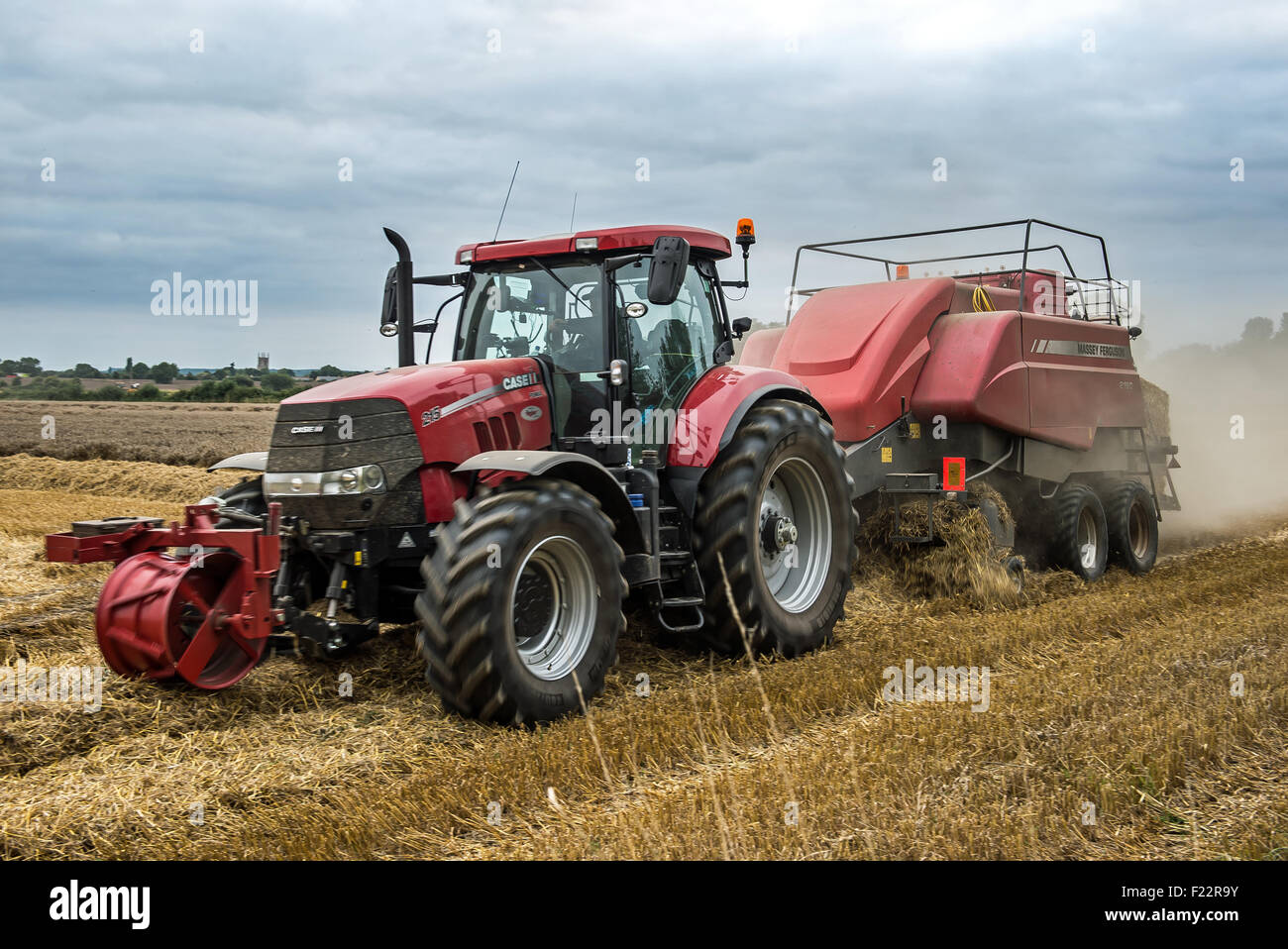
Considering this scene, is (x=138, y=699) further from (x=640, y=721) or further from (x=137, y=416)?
(x=137, y=416)

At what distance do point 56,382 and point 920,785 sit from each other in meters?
47.6

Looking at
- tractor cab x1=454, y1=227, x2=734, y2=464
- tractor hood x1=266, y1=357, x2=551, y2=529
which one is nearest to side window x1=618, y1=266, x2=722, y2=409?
tractor cab x1=454, y1=227, x2=734, y2=464

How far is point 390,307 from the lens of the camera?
20.7 ft

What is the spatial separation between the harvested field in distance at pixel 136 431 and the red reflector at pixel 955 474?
13825 mm

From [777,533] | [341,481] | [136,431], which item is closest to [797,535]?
[777,533]

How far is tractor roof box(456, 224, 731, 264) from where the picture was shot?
6.04m

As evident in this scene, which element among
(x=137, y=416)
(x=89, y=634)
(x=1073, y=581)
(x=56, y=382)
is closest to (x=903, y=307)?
(x=1073, y=581)

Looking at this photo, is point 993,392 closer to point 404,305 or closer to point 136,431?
point 404,305

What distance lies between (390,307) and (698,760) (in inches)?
129

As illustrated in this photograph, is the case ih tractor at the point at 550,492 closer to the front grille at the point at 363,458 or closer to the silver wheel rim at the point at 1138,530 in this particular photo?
the front grille at the point at 363,458

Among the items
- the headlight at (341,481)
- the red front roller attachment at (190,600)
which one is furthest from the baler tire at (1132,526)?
the red front roller attachment at (190,600)

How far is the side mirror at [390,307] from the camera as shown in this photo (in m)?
6.23

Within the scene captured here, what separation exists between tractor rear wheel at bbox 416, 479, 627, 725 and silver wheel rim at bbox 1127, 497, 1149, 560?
709cm

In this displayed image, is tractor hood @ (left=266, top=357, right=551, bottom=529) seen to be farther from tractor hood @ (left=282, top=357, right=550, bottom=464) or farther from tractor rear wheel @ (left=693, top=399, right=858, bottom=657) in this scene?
tractor rear wheel @ (left=693, top=399, right=858, bottom=657)
